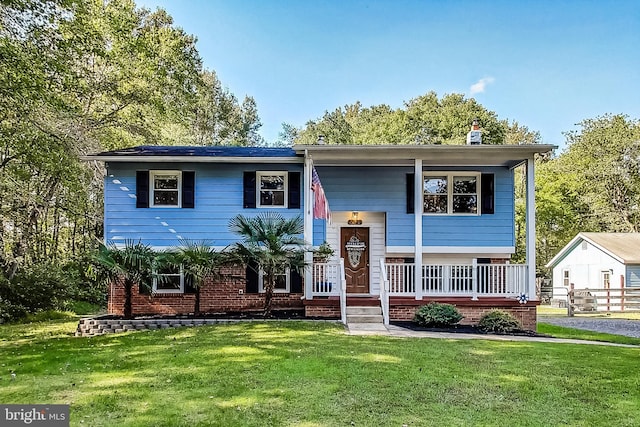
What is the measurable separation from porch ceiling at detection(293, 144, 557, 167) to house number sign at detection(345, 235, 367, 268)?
8.44 feet

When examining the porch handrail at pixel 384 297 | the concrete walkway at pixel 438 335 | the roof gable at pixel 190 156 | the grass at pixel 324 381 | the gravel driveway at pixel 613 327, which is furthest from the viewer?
the roof gable at pixel 190 156

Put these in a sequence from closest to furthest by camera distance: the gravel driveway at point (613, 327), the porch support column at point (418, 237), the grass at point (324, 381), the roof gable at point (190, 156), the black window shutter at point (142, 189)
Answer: the grass at point (324, 381)
the porch support column at point (418, 237)
the gravel driveway at point (613, 327)
the roof gable at point (190, 156)
the black window shutter at point (142, 189)

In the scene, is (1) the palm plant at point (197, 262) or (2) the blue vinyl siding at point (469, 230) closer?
(1) the palm plant at point (197, 262)

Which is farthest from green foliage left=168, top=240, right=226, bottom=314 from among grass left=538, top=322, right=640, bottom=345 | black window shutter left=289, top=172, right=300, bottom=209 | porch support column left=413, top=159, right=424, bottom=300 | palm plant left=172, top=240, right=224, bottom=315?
grass left=538, top=322, right=640, bottom=345

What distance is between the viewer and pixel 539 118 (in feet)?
144

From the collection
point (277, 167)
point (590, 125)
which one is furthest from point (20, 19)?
point (590, 125)

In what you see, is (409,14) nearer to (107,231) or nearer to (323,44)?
(323,44)

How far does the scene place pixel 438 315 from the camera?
37.1ft

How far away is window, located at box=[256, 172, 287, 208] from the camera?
14.2 metres

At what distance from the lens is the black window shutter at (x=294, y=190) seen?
46.3 feet

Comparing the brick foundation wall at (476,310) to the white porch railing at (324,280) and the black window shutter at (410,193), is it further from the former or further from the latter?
the black window shutter at (410,193)

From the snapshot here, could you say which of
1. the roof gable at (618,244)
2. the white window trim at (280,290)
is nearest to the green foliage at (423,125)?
the roof gable at (618,244)

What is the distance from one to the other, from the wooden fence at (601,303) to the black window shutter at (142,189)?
53.6 ft

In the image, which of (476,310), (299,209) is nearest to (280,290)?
(299,209)
